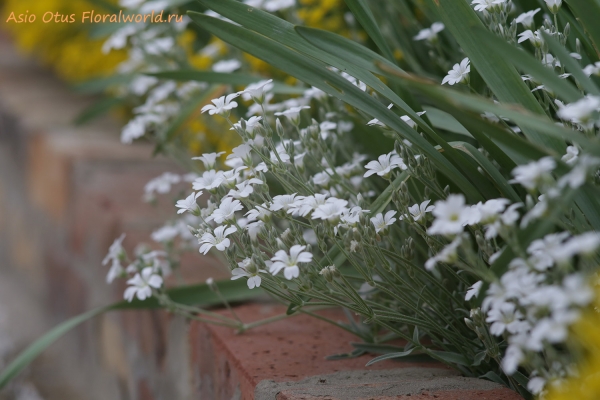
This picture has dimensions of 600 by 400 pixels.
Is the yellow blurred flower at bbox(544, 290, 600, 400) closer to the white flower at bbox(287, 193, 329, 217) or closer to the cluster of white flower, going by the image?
the cluster of white flower

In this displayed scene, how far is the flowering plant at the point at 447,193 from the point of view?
81 centimetres

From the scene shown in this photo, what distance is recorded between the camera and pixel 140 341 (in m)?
1.89

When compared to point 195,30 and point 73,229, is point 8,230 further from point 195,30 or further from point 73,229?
point 195,30

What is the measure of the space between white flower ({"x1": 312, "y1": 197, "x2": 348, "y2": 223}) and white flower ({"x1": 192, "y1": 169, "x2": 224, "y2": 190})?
0.61 feet

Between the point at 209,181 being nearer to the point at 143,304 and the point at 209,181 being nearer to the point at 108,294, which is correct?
the point at 143,304

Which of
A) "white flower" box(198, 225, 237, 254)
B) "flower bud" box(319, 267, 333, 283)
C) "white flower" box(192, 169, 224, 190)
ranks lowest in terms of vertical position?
"flower bud" box(319, 267, 333, 283)

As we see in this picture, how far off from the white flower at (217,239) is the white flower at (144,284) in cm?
21

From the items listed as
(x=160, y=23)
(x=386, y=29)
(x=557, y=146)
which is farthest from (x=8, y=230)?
(x=557, y=146)

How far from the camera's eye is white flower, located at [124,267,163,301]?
1266 millimetres

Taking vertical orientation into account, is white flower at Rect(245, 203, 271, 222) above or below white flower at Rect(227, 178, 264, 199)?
below

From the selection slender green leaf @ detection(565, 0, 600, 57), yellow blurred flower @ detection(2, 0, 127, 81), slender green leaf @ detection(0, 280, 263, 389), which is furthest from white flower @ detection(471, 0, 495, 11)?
yellow blurred flower @ detection(2, 0, 127, 81)

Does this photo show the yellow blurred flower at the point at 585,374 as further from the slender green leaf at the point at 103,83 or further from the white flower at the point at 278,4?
the slender green leaf at the point at 103,83

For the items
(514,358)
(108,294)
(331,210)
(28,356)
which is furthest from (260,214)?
(108,294)

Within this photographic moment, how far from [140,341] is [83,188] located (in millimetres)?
873
